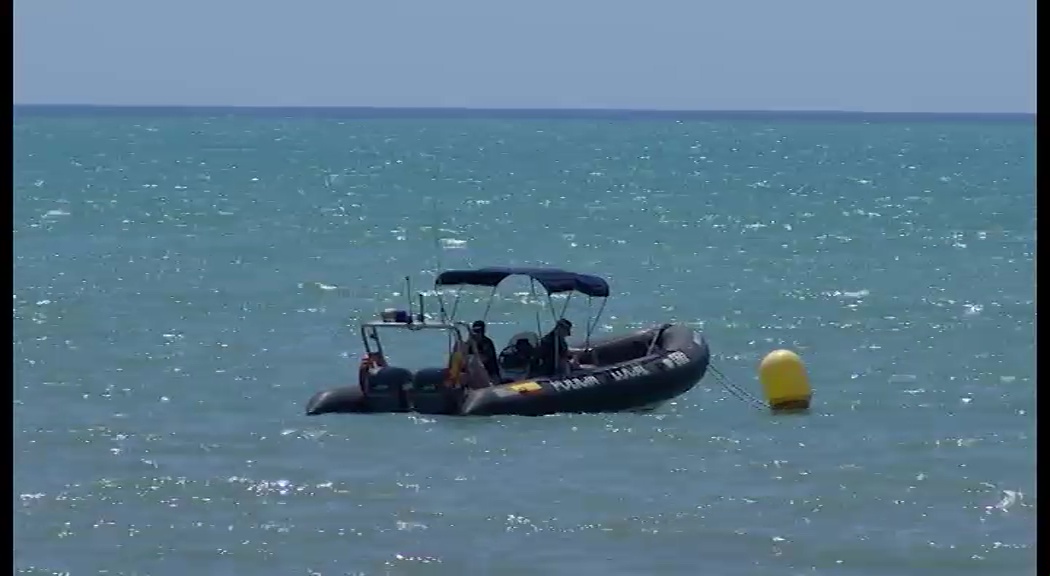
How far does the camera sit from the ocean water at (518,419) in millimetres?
9500

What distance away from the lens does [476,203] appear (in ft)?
160

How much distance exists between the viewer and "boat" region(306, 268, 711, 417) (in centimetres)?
1393

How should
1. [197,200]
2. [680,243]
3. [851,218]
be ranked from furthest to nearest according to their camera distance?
[197,200], [851,218], [680,243]

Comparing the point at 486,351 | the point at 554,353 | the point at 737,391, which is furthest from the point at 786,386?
the point at 486,351

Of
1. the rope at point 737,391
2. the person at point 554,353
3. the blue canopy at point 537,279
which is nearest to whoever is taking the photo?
the person at point 554,353

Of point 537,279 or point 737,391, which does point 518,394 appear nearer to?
point 537,279

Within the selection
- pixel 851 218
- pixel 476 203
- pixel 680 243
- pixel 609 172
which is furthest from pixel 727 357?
pixel 609 172

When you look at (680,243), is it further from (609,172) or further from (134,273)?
(609,172)

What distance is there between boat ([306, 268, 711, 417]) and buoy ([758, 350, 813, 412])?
76 centimetres

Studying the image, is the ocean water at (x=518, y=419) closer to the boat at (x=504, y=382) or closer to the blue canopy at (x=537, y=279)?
the boat at (x=504, y=382)

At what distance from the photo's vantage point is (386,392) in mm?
14062

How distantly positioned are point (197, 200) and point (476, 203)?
722 centimetres

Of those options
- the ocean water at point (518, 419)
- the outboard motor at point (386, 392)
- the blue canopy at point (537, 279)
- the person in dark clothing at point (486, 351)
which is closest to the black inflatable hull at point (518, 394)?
the outboard motor at point (386, 392)

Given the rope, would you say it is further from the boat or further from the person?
the person
